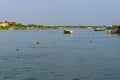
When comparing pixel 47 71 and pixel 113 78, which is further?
pixel 47 71

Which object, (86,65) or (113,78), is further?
(86,65)

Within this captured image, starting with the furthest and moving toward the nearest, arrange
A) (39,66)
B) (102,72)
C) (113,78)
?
(39,66)
(102,72)
(113,78)

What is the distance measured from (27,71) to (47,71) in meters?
2.10

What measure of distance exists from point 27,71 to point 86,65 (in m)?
7.81

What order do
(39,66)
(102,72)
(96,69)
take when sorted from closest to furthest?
(102,72)
(96,69)
(39,66)

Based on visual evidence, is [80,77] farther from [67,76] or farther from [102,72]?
[102,72]

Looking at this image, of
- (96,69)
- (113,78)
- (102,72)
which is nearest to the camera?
(113,78)

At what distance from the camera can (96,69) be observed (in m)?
35.3

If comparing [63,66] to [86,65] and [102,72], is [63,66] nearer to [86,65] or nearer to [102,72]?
[86,65]

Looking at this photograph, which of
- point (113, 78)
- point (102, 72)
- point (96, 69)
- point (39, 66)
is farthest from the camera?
point (39, 66)

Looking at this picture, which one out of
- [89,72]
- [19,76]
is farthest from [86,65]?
[19,76]

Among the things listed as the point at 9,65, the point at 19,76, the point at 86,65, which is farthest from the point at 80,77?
the point at 9,65

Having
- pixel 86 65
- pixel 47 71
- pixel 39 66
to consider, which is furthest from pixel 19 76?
pixel 86 65

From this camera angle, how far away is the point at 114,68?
35.8 m
